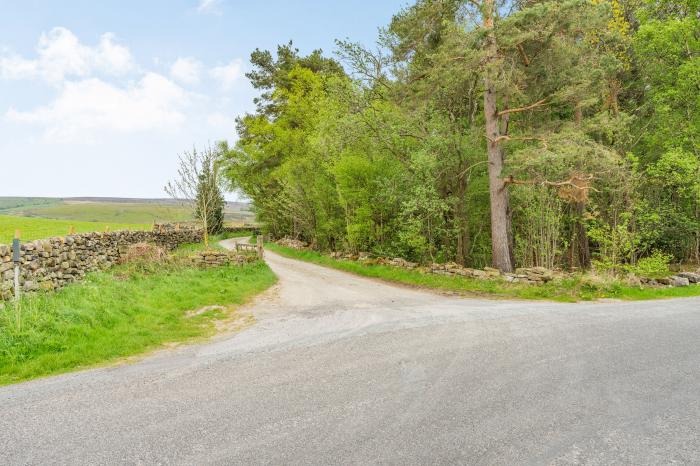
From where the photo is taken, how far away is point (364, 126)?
640 inches

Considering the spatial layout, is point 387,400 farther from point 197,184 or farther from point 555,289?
point 197,184

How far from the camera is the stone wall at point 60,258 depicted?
8.70 m

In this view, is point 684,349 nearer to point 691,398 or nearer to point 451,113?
point 691,398

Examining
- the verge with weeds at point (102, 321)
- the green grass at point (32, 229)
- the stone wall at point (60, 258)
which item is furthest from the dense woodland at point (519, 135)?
the green grass at point (32, 229)

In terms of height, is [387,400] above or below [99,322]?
below

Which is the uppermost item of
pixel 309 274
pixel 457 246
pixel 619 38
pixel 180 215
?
pixel 619 38

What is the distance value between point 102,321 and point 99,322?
0.33ft

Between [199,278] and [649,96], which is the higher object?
[649,96]

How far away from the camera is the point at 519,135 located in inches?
517

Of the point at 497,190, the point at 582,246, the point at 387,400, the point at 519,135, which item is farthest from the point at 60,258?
the point at 582,246

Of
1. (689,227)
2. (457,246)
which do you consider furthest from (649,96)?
(457,246)

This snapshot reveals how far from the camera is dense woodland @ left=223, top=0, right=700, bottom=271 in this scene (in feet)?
38.8

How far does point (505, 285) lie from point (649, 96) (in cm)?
1385

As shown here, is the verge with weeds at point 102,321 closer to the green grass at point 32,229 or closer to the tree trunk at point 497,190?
the green grass at point 32,229
